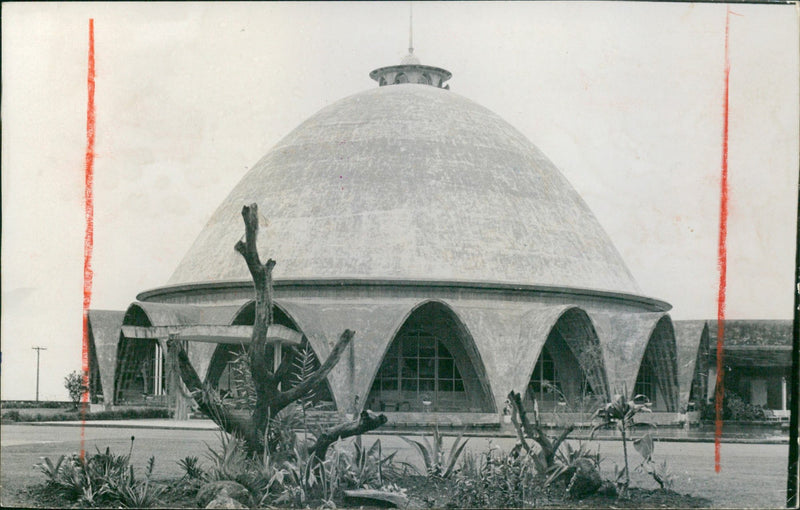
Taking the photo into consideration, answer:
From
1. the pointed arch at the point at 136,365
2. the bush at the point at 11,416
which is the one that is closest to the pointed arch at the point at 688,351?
the pointed arch at the point at 136,365

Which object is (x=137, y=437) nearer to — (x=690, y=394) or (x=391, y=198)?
(x=391, y=198)

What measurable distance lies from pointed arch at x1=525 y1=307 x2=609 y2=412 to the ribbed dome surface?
7.37 feet

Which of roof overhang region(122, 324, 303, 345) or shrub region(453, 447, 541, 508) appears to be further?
roof overhang region(122, 324, 303, 345)

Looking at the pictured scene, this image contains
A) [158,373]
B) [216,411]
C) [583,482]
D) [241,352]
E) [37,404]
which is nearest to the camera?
[583,482]

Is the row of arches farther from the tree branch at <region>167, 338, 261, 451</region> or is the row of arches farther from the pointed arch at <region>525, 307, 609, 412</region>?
the tree branch at <region>167, 338, 261, 451</region>

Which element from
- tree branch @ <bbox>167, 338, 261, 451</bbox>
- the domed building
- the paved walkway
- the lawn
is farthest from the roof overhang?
tree branch @ <bbox>167, 338, 261, 451</bbox>

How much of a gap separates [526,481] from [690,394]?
2860 cm

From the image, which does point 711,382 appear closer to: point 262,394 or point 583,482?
point 583,482

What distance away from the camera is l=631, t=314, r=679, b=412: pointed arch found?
41156mm

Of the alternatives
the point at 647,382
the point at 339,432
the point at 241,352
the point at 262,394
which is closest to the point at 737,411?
the point at 647,382

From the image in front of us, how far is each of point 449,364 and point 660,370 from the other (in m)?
9.46

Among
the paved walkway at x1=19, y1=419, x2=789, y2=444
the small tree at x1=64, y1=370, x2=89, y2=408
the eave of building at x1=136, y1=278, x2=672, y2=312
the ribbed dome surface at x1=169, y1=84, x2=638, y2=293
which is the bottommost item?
the paved walkway at x1=19, y1=419, x2=789, y2=444

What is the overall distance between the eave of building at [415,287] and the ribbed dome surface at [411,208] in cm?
33

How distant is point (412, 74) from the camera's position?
172ft
